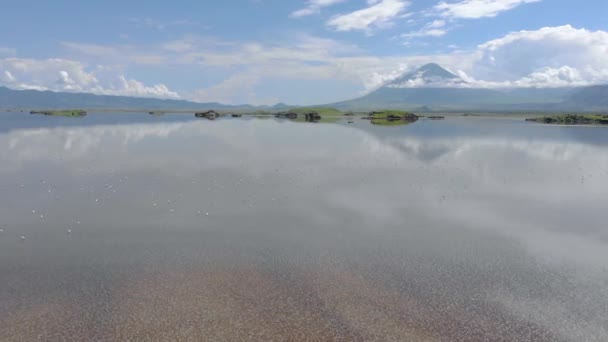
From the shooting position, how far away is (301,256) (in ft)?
76.1

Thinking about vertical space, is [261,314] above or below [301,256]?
below

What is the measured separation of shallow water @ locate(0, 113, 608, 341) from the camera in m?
16.6

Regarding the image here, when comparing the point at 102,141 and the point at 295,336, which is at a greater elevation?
the point at 102,141

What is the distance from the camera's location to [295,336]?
15766 mm

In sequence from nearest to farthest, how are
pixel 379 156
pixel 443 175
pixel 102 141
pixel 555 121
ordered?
pixel 443 175 → pixel 379 156 → pixel 102 141 → pixel 555 121

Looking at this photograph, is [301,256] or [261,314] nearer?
[261,314]

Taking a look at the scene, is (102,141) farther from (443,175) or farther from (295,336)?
(295,336)

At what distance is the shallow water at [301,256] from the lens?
16.6 meters

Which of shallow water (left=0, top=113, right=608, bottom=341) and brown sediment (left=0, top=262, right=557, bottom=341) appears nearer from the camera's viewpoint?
brown sediment (left=0, top=262, right=557, bottom=341)

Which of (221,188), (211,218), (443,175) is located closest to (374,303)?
(211,218)

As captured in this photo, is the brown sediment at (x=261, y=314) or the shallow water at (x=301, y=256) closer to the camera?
the brown sediment at (x=261, y=314)

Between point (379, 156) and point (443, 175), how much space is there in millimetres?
16724

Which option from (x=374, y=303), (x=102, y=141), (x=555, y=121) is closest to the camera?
(x=374, y=303)

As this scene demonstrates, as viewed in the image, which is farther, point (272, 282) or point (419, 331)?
point (272, 282)
